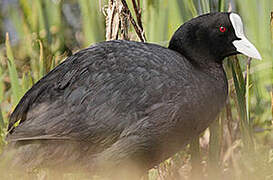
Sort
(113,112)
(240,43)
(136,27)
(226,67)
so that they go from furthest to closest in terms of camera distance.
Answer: (226,67) → (136,27) → (240,43) → (113,112)

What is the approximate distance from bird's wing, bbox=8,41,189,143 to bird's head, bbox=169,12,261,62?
21 cm

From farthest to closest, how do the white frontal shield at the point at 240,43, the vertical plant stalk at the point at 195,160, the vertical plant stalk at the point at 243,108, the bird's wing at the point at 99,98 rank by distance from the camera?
the vertical plant stalk at the point at 195,160 < the vertical plant stalk at the point at 243,108 < the white frontal shield at the point at 240,43 < the bird's wing at the point at 99,98

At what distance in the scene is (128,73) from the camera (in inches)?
81.7

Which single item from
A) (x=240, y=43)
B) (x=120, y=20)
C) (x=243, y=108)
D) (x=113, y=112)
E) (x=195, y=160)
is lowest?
(x=195, y=160)

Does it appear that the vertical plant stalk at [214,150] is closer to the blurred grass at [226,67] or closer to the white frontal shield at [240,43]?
the blurred grass at [226,67]

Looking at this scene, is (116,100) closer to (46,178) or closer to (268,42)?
(46,178)

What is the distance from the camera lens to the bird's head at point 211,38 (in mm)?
2289

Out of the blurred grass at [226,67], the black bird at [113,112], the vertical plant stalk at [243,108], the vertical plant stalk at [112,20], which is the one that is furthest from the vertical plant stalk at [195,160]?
the vertical plant stalk at [112,20]

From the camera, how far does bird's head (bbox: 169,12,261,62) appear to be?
229cm

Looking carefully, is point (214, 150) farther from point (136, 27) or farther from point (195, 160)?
point (136, 27)

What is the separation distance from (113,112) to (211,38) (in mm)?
588

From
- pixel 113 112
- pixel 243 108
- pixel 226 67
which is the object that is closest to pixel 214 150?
pixel 243 108

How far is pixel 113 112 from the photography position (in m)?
2.03

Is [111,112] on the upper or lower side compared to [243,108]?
upper
